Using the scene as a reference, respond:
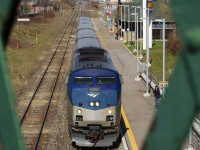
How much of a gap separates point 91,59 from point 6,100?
10.9m

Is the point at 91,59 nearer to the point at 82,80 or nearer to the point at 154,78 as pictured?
the point at 82,80

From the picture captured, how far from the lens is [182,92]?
102cm

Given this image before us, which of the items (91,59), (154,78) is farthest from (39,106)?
(154,78)

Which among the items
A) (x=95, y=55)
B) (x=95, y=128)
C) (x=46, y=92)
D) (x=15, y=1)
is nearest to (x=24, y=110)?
(x=46, y=92)

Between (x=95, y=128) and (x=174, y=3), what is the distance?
1007 cm

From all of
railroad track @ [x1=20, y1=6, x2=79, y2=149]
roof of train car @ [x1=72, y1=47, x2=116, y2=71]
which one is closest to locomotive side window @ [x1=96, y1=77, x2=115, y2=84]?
roof of train car @ [x1=72, y1=47, x2=116, y2=71]

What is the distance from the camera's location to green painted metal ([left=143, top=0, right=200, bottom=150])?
3.19ft

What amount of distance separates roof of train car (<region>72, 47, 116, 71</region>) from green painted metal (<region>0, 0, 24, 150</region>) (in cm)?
1017

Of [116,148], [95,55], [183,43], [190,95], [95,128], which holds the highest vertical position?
[183,43]

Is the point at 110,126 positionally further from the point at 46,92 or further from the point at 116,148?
the point at 46,92

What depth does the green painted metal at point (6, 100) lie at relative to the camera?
1129 millimetres

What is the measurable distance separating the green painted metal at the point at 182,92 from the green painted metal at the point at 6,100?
1.28 ft

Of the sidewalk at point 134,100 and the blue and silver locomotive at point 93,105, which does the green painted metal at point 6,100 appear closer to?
the sidewalk at point 134,100

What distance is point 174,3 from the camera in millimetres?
1001
